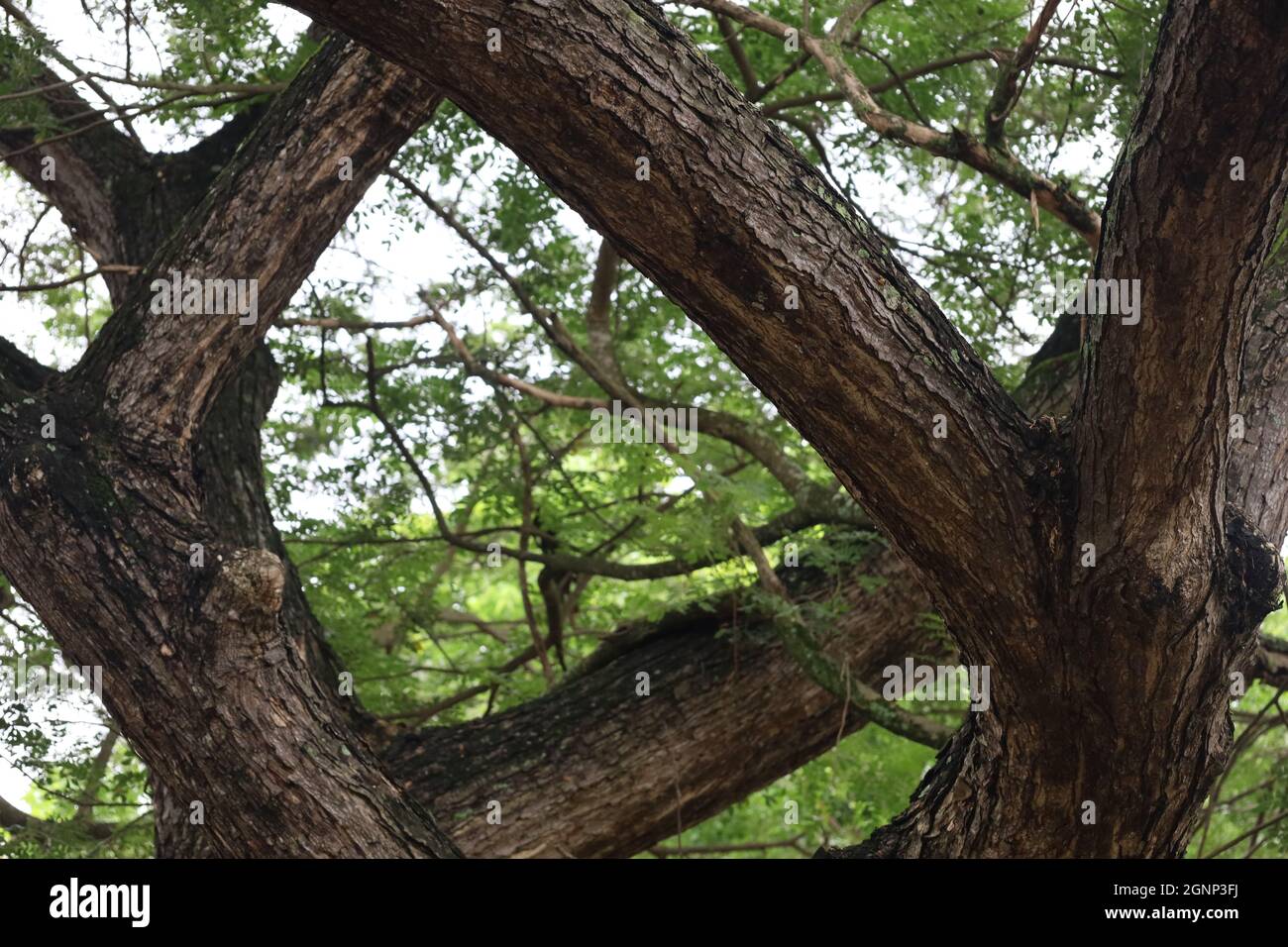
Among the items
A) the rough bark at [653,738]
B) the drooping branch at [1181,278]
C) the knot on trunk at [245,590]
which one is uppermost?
the drooping branch at [1181,278]

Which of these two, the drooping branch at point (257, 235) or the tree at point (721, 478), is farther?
the drooping branch at point (257, 235)

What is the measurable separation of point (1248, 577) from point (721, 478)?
6.91 feet

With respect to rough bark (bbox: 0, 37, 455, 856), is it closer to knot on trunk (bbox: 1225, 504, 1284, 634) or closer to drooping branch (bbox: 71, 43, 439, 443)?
drooping branch (bbox: 71, 43, 439, 443)

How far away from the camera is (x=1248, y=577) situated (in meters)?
3.39

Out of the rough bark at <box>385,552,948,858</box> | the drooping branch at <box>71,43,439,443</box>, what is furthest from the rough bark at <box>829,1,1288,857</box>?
the drooping branch at <box>71,43,439,443</box>

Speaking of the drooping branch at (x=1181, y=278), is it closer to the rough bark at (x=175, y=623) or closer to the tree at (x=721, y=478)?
the tree at (x=721, y=478)

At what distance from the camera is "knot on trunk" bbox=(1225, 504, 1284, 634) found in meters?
3.36

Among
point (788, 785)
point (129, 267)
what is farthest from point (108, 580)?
point (788, 785)

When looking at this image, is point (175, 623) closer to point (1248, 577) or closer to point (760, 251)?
point (760, 251)

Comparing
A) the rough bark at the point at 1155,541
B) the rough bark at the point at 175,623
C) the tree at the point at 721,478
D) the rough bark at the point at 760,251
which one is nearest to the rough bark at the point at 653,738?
the tree at the point at 721,478

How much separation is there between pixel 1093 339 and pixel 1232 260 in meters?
0.37

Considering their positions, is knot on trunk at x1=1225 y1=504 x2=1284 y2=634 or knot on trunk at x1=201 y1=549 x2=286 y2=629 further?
knot on trunk at x1=201 y1=549 x2=286 y2=629

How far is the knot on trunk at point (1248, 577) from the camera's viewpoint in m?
3.36

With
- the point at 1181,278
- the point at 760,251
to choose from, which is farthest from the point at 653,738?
the point at 1181,278
